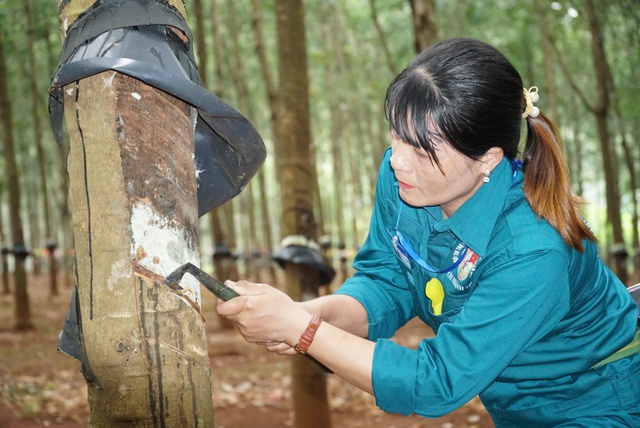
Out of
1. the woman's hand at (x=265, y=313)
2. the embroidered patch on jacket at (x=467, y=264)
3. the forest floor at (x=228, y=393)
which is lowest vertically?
the forest floor at (x=228, y=393)

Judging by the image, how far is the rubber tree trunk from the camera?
126 cm

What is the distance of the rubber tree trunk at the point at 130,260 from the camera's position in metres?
1.26

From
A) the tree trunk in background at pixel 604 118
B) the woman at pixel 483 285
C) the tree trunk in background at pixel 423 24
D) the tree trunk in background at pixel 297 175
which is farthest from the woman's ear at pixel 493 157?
the tree trunk in background at pixel 604 118

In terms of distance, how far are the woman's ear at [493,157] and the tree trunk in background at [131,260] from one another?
0.76 m

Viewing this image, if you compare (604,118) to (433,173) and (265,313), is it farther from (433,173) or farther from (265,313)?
(265,313)

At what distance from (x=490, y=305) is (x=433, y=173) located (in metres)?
0.34

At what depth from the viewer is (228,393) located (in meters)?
5.32

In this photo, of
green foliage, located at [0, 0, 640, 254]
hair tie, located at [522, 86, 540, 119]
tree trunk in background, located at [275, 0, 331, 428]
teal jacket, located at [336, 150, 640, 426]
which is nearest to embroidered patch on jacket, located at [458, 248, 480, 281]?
teal jacket, located at [336, 150, 640, 426]

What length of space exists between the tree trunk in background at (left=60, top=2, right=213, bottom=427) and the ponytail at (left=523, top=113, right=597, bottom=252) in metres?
0.86

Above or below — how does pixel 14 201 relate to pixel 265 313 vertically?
above

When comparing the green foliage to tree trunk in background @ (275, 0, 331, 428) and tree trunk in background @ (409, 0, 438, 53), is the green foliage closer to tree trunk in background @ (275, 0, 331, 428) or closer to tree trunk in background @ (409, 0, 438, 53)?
tree trunk in background @ (409, 0, 438, 53)

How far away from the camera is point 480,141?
5.16 ft

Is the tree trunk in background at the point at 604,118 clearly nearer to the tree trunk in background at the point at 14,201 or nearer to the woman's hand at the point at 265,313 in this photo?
the woman's hand at the point at 265,313

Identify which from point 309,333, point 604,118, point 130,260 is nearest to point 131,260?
point 130,260
